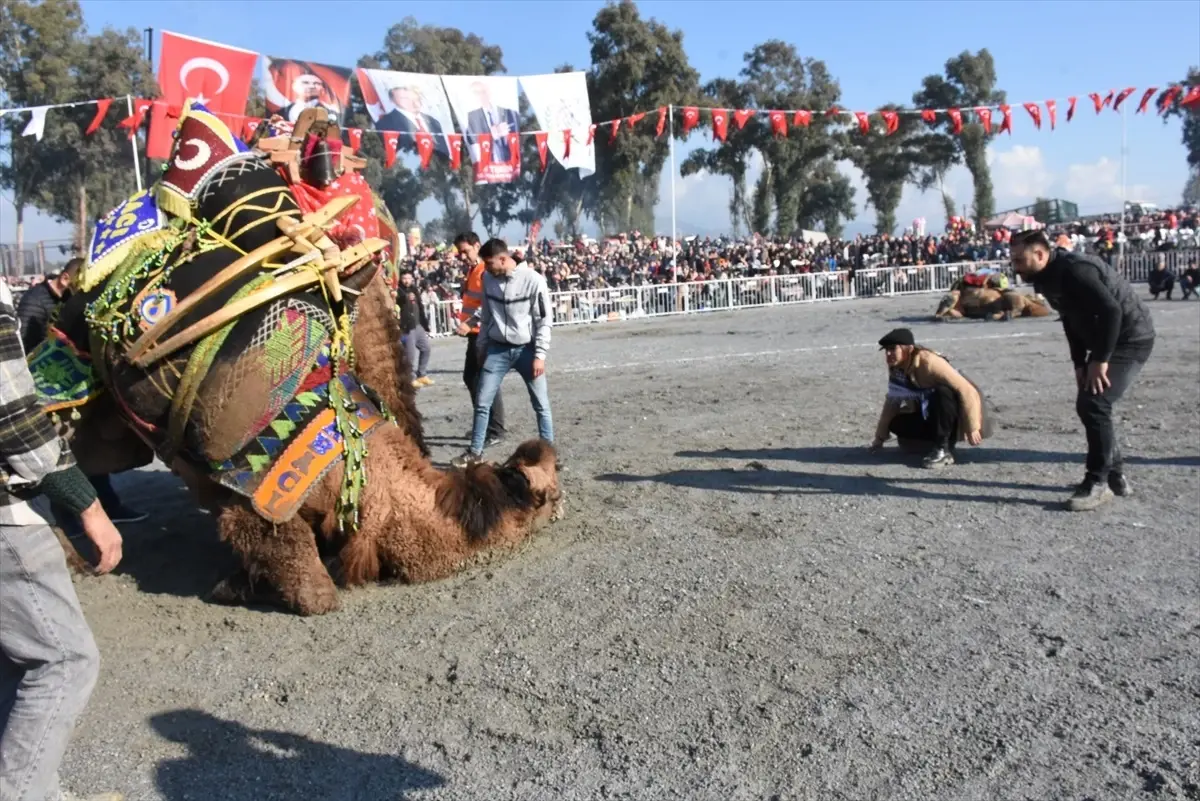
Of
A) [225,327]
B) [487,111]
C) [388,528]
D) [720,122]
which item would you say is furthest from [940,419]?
[720,122]

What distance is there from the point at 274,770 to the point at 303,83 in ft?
77.1

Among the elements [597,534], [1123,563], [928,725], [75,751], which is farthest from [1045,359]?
[75,751]

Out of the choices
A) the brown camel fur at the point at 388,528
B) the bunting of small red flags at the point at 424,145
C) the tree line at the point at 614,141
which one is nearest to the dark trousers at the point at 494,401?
the brown camel fur at the point at 388,528

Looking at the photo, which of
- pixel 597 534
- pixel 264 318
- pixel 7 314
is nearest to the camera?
pixel 7 314

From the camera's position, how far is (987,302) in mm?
18078

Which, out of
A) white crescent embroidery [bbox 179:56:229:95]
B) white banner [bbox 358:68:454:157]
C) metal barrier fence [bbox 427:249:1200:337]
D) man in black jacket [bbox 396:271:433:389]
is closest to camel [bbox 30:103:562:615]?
man in black jacket [bbox 396:271:433:389]

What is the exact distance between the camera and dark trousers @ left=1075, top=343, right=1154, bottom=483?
5973mm

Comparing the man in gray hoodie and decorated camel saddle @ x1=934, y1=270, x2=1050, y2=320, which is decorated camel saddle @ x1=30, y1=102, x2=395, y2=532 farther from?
decorated camel saddle @ x1=934, y1=270, x2=1050, y2=320

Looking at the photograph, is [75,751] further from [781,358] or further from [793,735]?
[781,358]

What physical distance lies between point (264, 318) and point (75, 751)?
1.93m

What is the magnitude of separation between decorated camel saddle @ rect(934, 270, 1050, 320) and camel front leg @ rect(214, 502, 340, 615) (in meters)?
16.0

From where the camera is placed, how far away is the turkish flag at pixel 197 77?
64.1ft

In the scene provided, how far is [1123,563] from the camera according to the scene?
498 centimetres

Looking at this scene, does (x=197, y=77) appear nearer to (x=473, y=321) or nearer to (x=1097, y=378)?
(x=473, y=321)
